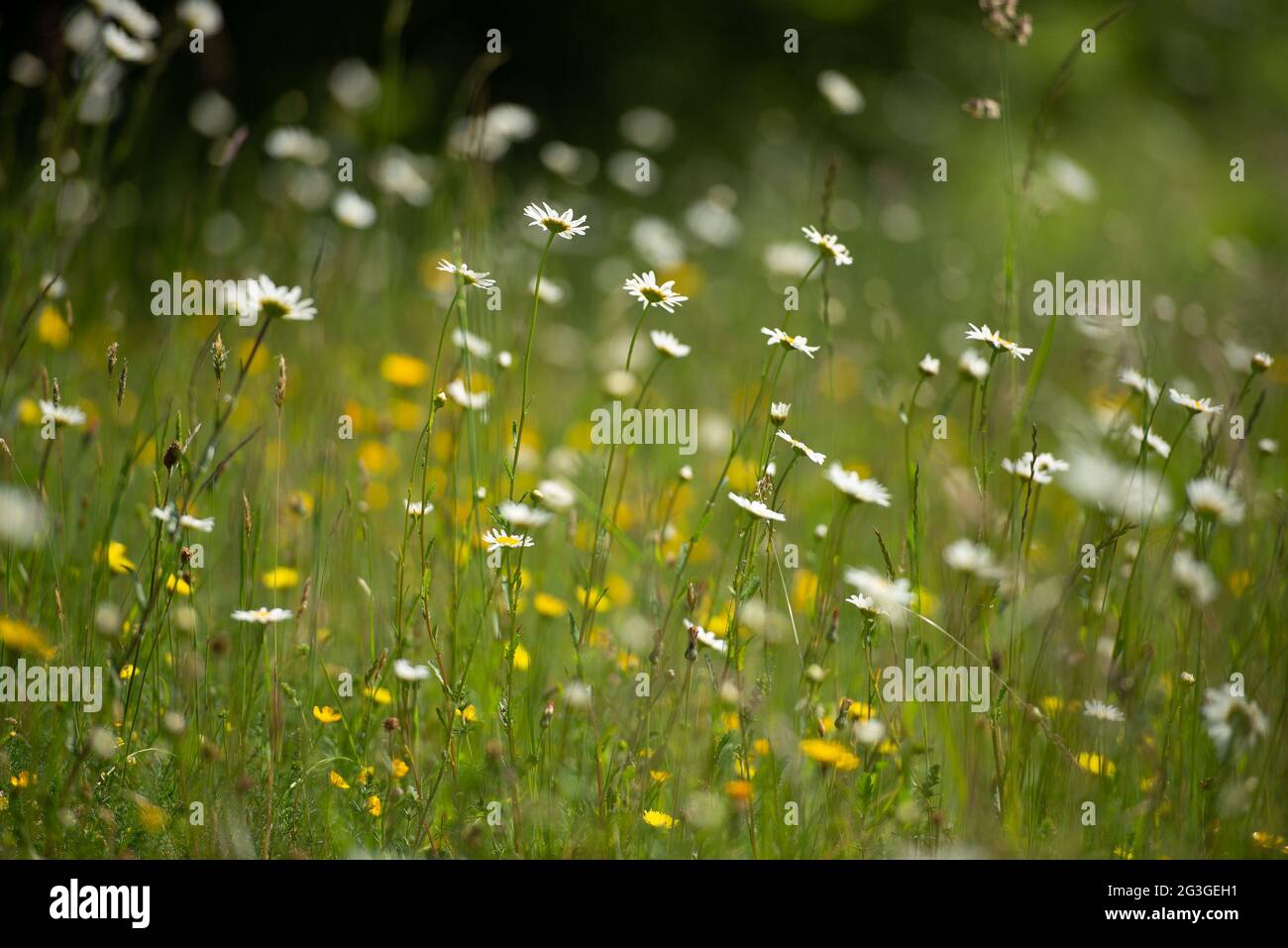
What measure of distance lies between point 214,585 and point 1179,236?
5573 mm

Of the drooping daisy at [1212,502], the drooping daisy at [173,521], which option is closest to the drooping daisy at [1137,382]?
the drooping daisy at [1212,502]

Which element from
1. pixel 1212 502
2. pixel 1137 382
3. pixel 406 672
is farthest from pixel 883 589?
pixel 1137 382

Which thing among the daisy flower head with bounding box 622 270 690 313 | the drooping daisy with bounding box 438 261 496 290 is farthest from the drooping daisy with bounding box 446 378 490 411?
the daisy flower head with bounding box 622 270 690 313

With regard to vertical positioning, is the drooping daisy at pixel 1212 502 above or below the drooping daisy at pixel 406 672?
above

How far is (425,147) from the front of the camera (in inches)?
244

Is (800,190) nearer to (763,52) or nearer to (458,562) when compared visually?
(763,52)

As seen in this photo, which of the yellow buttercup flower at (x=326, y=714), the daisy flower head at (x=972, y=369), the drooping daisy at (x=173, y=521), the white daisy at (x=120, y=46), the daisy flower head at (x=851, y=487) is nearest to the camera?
the drooping daisy at (x=173, y=521)

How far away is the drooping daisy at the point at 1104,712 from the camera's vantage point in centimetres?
173

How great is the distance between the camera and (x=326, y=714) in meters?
1.75

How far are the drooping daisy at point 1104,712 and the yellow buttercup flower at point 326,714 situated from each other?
123 centimetres

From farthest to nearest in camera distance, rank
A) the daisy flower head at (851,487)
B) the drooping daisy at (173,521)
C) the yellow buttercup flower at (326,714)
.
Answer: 1. the yellow buttercup flower at (326,714)
2. the daisy flower head at (851,487)
3. the drooping daisy at (173,521)

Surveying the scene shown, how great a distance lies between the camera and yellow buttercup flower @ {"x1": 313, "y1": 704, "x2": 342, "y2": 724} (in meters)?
1.73

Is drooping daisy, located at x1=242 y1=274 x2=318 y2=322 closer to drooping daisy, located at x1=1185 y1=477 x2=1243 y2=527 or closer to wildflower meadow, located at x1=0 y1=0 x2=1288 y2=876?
wildflower meadow, located at x1=0 y1=0 x2=1288 y2=876

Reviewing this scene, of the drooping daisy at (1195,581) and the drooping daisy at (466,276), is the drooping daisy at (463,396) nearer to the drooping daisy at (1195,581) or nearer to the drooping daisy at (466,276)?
the drooping daisy at (466,276)
